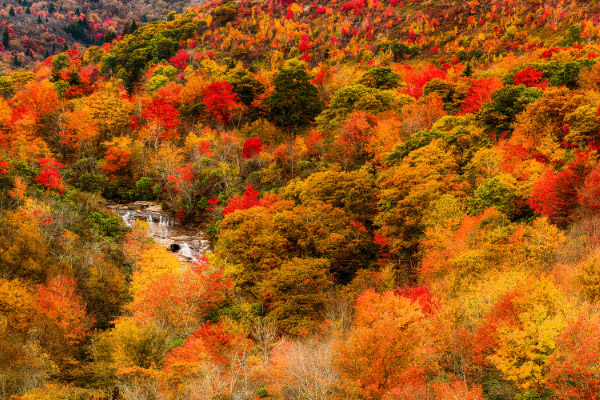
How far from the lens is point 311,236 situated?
3816cm

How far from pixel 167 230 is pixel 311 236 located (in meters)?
23.6

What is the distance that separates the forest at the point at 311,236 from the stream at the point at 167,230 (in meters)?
0.54

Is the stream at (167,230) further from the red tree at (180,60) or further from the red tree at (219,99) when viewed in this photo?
the red tree at (180,60)

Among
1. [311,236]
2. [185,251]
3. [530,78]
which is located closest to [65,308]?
[185,251]

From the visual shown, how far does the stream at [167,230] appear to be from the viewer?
4995 cm

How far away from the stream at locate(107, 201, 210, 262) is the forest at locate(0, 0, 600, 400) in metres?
0.54

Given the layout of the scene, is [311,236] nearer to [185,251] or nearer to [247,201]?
[247,201]

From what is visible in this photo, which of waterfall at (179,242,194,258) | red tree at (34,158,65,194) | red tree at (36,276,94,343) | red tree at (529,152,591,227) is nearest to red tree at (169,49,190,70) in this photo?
red tree at (34,158,65,194)

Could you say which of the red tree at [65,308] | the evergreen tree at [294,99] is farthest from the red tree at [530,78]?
the red tree at [65,308]

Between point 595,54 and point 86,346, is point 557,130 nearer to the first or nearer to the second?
point 595,54

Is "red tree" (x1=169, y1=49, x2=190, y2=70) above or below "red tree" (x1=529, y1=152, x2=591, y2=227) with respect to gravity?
below

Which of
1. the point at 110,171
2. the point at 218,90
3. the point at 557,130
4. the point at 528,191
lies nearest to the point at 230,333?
the point at 528,191

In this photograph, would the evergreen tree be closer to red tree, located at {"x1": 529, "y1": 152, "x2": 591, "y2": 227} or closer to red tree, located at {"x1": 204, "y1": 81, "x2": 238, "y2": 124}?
red tree, located at {"x1": 204, "y1": 81, "x2": 238, "y2": 124}

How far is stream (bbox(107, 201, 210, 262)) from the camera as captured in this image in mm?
→ 49950
